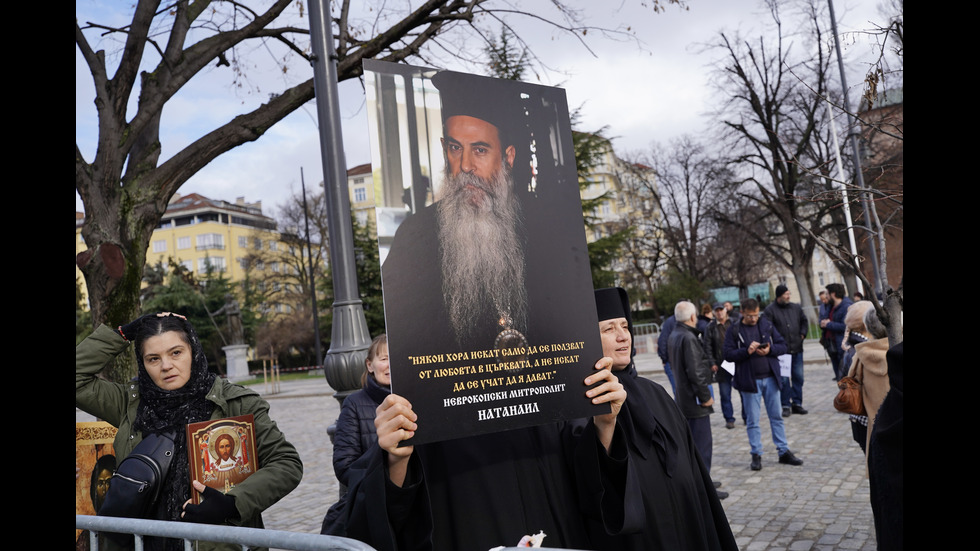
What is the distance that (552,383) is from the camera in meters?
2.12

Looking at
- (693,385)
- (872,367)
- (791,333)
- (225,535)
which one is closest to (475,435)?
(225,535)

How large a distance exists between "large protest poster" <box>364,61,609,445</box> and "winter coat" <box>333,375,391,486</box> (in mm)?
2561

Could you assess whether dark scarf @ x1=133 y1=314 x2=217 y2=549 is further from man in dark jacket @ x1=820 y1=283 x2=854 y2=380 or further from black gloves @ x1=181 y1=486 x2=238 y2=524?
man in dark jacket @ x1=820 y1=283 x2=854 y2=380

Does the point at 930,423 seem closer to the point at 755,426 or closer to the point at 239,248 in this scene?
the point at 755,426

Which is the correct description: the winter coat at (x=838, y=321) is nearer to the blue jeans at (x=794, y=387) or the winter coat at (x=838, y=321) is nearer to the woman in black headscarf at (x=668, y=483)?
the blue jeans at (x=794, y=387)

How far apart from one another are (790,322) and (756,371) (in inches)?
128

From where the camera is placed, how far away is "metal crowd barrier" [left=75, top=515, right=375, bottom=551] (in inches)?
79.4

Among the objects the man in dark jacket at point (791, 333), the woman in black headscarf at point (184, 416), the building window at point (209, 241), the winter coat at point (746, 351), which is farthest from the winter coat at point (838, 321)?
the building window at point (209, 241)

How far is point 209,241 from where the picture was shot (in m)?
94.2

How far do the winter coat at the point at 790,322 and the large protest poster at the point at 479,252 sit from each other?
10444mm

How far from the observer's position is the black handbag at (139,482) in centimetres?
307

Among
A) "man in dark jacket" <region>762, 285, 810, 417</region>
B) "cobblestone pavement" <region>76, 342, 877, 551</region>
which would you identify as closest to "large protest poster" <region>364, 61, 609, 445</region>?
"cobblestone pavement" <region>76, 342, 877, 551</region>

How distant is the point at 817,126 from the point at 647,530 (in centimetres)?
3511

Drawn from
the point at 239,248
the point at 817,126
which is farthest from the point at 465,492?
the point at 239,248
